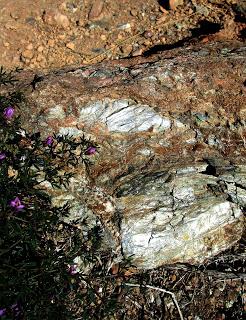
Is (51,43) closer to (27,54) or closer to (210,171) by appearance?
(27,54)

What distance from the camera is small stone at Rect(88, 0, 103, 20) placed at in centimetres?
739

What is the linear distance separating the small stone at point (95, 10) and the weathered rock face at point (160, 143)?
2.11m

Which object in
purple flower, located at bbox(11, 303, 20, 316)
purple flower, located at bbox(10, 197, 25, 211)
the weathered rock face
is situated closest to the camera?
purple flower, located at bbox(11, 303, 20, 316)

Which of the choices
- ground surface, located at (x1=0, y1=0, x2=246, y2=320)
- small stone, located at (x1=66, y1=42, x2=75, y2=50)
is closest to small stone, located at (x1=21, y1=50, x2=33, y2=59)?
ground surface, located at (x1=0, y1=0, x2=246, y2=320)

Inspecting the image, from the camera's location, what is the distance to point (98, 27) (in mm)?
7250

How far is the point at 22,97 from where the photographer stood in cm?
474

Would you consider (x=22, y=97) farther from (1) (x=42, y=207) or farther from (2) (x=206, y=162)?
(2) (x=206, y=162)

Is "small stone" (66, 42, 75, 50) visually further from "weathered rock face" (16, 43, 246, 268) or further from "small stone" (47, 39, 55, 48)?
"weathered rock face" (16, 43, 246, 268)

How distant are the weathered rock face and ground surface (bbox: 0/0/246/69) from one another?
1187 mm

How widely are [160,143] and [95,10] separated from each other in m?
3.83

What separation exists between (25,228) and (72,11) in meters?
5.04

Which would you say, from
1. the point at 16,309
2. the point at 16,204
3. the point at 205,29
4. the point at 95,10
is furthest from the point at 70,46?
the point at 16,309

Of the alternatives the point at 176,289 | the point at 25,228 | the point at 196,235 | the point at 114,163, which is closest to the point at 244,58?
the point at 114,163

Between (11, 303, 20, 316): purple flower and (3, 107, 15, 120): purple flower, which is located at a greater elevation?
(3, 107, 15, 120): purple flower
